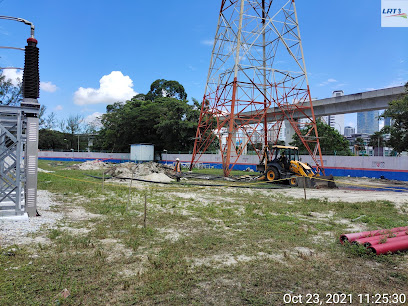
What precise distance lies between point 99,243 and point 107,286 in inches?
83.6

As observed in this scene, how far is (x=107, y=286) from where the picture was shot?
4.27 meters

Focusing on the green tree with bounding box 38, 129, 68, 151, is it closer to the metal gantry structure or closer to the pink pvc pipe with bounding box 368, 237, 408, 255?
the metal gantry structure

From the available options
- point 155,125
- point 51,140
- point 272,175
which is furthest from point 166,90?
point 272,175

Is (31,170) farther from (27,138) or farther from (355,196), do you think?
(355,196)

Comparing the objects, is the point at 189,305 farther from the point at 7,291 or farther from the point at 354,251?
the point at 354,251

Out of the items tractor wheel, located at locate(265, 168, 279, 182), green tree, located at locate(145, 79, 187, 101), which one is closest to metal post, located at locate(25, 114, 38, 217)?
tractor wheel, located at locate(265, 168, 279, 182)

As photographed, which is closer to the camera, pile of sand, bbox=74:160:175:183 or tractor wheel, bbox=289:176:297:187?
tractor wheel, bbox=289:176:297:187

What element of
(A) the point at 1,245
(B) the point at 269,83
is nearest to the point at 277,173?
(B) the point at 269,83

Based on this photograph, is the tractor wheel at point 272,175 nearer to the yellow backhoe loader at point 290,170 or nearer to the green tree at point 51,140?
the yellow backhoe loader at point 290,170

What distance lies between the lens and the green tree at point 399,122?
Answer: 77.2 feet

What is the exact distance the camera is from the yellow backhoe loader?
1809cm

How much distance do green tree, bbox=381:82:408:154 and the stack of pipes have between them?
20.9 metres

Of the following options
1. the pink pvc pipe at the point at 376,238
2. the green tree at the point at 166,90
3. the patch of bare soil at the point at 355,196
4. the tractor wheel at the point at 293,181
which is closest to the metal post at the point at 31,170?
the pink pvc pipe at the point at 376,238

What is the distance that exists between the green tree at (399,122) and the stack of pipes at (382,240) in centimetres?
2095
